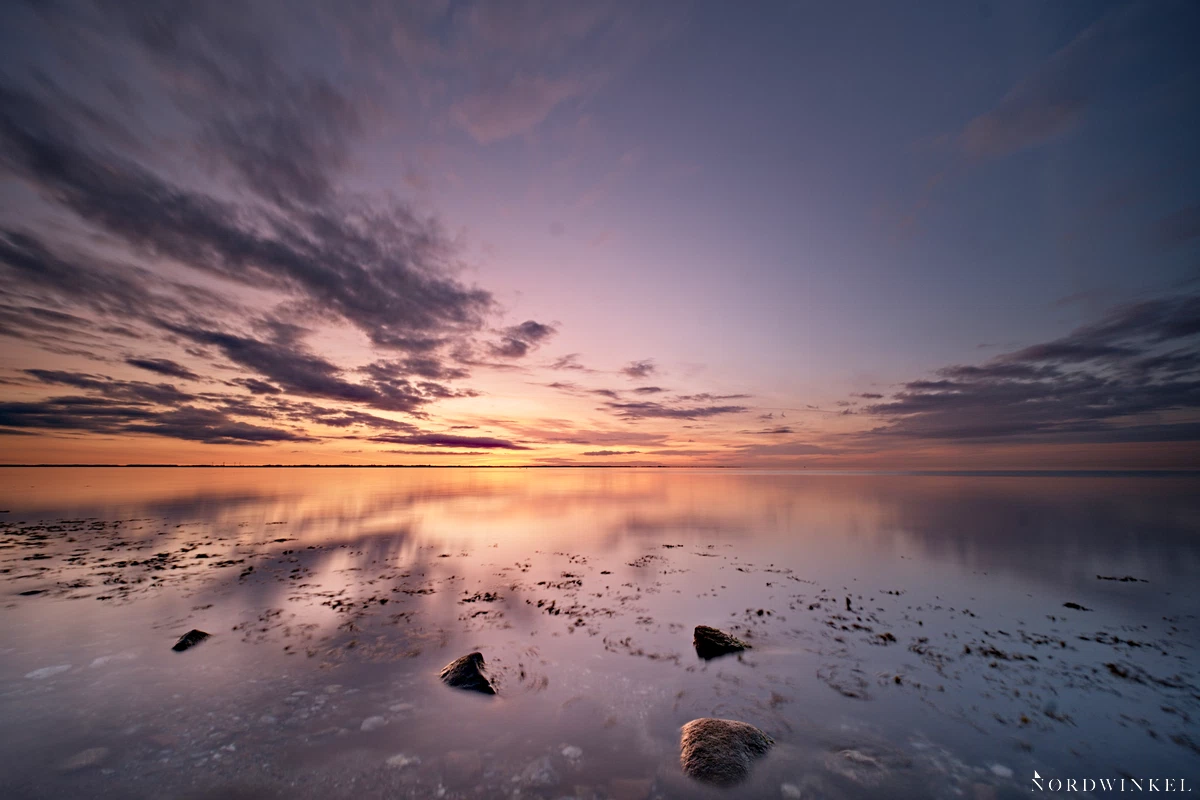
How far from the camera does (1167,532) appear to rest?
31828 mm

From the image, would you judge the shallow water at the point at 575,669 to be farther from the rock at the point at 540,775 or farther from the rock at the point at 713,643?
the rock at the point at 713,643

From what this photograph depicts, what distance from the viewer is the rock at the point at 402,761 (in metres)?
7.60

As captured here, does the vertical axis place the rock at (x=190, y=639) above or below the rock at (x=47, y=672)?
above

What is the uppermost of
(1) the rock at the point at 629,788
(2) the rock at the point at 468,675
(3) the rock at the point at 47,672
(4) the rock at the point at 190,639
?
(2) the rock at the point at 468,675

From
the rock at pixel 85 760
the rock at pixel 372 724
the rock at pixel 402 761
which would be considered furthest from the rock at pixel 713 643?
the rock at pixel 85 760

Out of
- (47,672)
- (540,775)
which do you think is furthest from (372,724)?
(47,672)

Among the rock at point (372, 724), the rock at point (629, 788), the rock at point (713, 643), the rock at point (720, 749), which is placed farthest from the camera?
the rock at point (713, 643)

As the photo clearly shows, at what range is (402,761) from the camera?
7.71 metres

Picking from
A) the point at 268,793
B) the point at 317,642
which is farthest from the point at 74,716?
the point at 268,793

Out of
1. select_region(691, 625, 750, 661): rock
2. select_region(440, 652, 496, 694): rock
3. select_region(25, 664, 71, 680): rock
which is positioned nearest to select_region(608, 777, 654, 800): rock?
select_region(440, 652, 496, 694): rock

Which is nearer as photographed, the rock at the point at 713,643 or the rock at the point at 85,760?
the rock at the point at 85,760

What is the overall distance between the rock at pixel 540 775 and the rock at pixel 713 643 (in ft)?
19.1

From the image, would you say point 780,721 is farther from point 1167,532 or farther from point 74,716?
point 1167,532

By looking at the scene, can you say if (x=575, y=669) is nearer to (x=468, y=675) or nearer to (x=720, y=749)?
(x=468, y=675)
